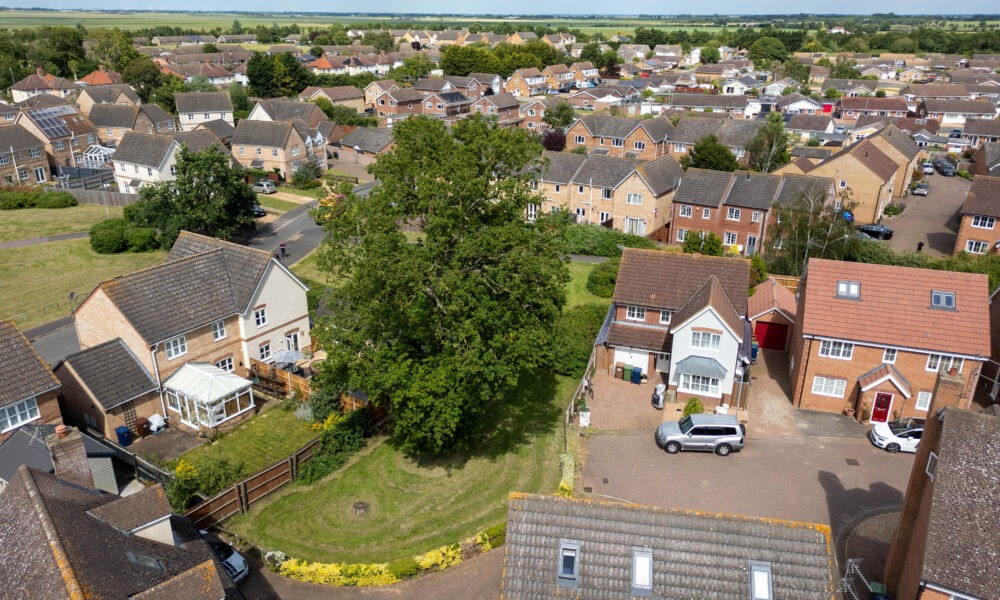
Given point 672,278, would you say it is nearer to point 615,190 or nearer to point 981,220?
point 615,190

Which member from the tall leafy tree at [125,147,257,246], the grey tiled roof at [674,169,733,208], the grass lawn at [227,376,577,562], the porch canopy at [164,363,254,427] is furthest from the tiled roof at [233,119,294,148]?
the grass lawn at [227,376,577,562]

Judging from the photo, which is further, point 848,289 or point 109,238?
point 109,238

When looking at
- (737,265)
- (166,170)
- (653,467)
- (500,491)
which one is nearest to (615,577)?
(500,491)

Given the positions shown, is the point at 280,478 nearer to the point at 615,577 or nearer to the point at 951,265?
the point at 615,577

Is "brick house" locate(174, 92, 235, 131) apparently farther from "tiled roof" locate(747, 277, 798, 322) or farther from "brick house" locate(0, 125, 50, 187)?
"tiled roof" locate(747, 277, 798, 322)

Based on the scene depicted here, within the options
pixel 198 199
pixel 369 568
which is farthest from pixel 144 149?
pixel 369 568

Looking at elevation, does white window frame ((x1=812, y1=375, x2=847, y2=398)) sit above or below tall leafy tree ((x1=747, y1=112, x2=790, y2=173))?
below

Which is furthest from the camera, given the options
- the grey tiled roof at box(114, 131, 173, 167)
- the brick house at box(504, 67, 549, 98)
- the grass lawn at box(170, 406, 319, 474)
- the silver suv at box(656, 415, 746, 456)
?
the brick house at box(504, 67, 549, 98)
